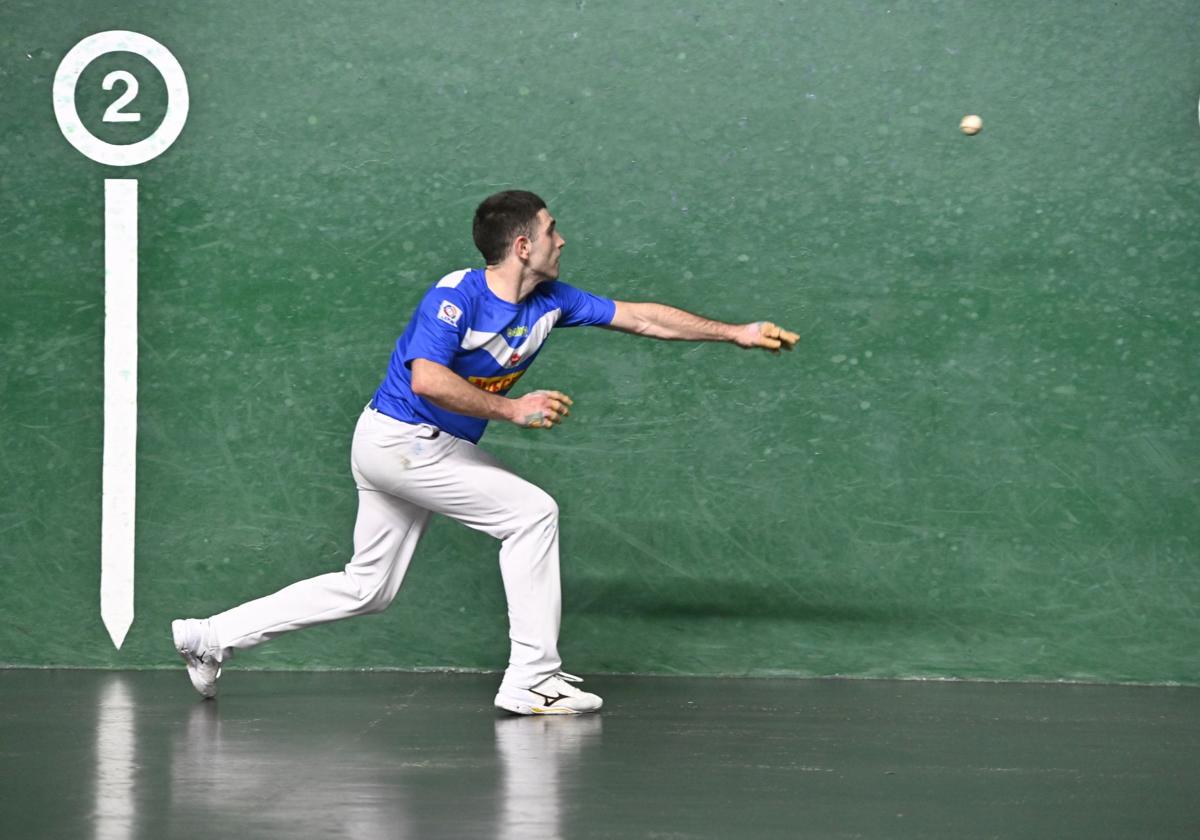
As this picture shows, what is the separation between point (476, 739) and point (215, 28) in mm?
2427

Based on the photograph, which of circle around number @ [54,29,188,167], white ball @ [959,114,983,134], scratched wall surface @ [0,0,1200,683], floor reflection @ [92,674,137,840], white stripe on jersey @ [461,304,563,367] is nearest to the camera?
floor reflection @ [92,674,137,840]

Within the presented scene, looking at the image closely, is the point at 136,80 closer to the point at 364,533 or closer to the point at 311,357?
the point at 311,357

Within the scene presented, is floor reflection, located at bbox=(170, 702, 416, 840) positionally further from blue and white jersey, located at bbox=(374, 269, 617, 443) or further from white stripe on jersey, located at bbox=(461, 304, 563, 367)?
white stripe on jersey, located at bbox=(461, 304, 563, 367)

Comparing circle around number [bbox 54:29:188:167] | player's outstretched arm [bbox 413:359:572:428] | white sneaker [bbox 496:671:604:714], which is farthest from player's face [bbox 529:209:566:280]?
circle around number [bbox 54:29:188:167]

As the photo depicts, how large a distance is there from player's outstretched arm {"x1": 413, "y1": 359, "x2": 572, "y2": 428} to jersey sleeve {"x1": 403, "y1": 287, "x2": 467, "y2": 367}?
0.12 feet

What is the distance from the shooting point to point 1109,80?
4680mm

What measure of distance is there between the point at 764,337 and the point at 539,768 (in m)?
1.36

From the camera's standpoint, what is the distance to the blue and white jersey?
3.89 meters

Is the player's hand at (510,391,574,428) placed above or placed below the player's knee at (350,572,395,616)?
above

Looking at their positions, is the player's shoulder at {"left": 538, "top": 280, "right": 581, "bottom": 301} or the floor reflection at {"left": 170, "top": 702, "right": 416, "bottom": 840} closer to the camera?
the floor reflection at {"left": 170, "top": 702, "right": 416, "bottom": 840}

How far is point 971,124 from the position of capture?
4.57 metres

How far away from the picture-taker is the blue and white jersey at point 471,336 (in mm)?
3893

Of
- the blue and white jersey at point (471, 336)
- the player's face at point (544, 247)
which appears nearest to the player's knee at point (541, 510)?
the blue and white jersey at point (471, 336)

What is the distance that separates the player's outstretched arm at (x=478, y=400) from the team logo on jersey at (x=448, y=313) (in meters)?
0.11
